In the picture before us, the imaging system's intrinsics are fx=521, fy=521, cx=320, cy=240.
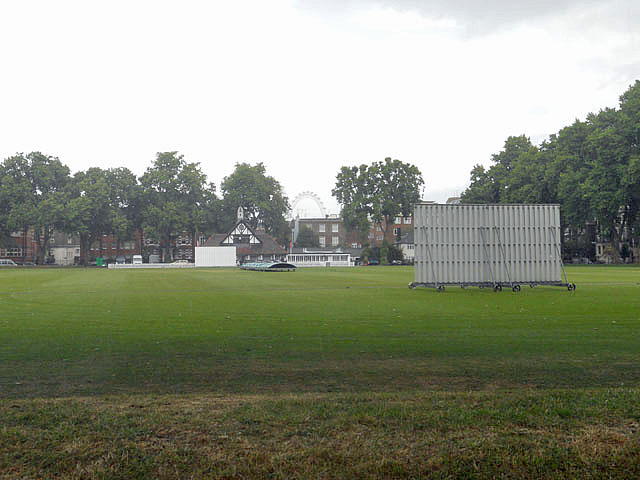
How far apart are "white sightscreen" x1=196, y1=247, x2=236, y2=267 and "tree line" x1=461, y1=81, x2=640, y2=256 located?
138 ft

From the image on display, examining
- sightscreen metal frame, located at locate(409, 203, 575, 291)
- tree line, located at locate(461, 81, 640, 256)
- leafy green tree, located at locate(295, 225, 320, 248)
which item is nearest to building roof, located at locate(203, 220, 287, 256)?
leafy green tree, located at locate(295, 225, 320, 248)

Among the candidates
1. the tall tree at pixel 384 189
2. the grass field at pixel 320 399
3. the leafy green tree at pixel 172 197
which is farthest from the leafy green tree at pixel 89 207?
the grass field at pixel 320 399

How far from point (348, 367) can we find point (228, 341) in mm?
3138

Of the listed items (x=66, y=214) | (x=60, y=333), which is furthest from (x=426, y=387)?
(x=66, y=214)

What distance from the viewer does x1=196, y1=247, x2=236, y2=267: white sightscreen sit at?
7975 cm

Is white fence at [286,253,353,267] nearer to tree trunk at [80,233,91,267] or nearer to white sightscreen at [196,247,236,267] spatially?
white sightscreen at [196,247,236,267]

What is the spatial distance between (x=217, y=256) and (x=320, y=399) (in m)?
76.5

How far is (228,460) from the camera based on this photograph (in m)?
3.78

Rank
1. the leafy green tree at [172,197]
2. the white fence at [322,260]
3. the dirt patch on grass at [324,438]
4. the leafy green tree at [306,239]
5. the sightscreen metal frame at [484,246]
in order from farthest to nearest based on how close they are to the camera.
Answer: the leafy green tree at [306,239]
the leafy green tree at [172,197]
the white fence at [322,260]
the sightscreen metal frame at [484,246]
the dirt patch on grass at [324,438]

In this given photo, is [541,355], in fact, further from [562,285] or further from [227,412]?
[562,285]

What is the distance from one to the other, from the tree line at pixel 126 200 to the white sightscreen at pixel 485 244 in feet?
247

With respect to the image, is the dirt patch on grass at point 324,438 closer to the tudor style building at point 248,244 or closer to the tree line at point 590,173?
the tree line at point 590,173

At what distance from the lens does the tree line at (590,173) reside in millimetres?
59281

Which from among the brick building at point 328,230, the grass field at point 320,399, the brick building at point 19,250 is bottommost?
the grass field at point 320,399
